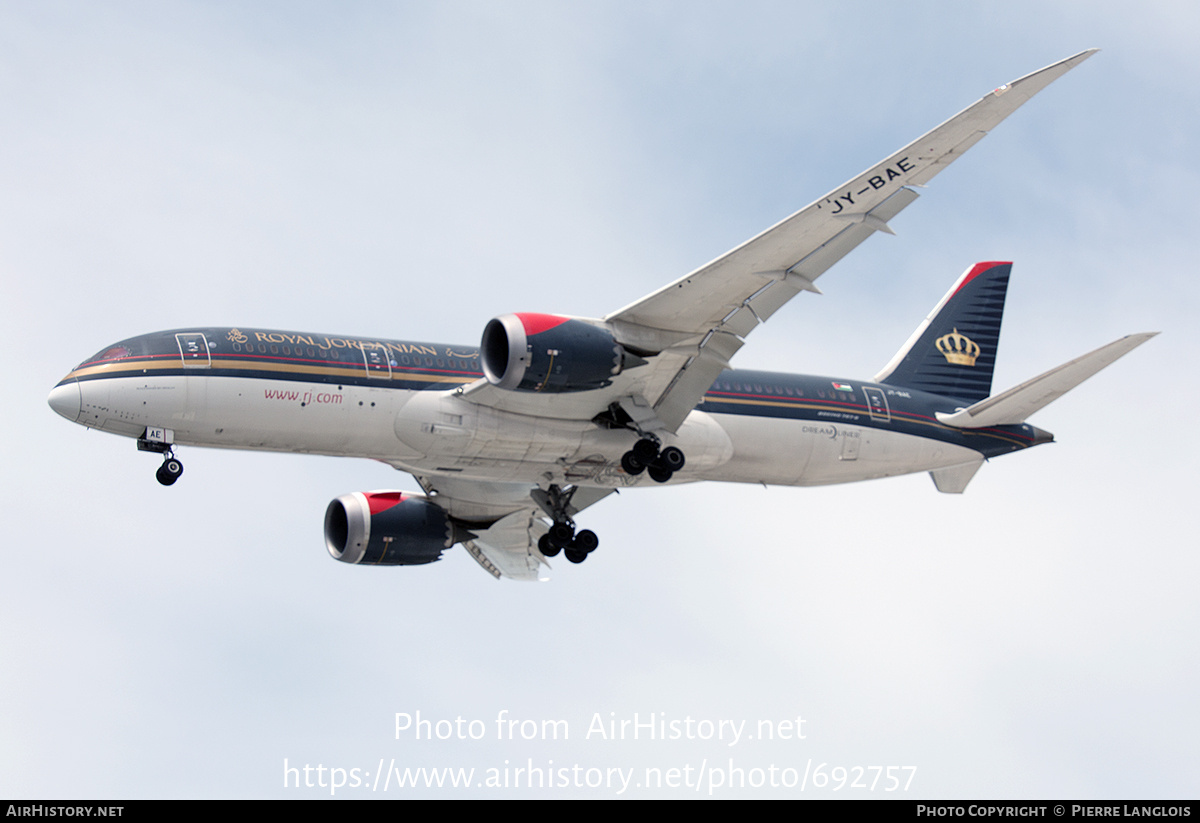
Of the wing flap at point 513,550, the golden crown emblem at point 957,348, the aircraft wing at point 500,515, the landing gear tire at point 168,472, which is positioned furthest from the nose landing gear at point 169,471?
the golden crown emblem at point 957,348

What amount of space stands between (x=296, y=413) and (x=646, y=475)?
9003 mm

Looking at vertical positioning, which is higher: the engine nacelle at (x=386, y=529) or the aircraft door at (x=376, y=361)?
the aircraft door at (x=376, y=361)

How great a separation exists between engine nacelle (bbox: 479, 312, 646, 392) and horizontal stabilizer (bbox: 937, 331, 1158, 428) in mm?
12798

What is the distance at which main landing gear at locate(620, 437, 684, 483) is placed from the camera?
3152cm

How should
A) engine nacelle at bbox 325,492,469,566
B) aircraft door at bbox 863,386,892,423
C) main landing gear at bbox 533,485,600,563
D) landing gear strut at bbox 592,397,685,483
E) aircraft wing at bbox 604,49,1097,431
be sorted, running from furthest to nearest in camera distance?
engine nacelle at bbox 325,492,469,566 < aircraft door at bbox 863,386,892,423 < main landing gear at bbox 533,485,600,563 < landing gear strut at bbox 592,397,685,483 < aircraft wing at bbox 604,49,1097,431

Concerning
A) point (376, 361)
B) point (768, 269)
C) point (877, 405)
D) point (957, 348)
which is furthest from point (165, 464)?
point (957, 348)

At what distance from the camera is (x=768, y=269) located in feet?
95.5

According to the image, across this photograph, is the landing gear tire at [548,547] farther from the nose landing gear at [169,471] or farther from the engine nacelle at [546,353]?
the nose landing gear at [169,471]

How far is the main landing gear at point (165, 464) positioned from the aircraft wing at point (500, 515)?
26.2ft

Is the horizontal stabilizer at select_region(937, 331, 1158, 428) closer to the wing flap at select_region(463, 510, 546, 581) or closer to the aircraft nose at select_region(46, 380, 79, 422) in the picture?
the wing flap at select_region(463, 510, 546, 581)

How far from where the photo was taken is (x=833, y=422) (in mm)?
35562

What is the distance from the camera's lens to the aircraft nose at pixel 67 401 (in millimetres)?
28328

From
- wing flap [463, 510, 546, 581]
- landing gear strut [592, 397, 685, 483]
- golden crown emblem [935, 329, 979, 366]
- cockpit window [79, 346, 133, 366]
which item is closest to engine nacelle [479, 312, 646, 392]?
landing gear strut [592, 397, 685, 483]

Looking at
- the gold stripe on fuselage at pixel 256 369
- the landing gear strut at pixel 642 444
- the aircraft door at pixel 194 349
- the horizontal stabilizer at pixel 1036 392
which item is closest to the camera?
the gold stripe on fuselage at pixel 256 369
